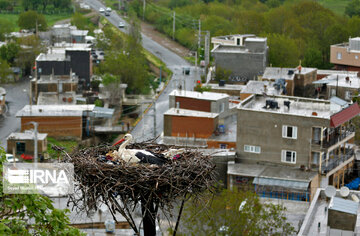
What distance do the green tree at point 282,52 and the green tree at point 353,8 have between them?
27203mm

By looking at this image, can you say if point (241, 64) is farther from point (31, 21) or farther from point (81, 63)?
point (31, 21)

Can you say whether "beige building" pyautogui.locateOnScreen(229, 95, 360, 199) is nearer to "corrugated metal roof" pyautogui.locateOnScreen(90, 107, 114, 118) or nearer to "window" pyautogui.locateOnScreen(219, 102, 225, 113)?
"window" pyautogui.locateOnScreen(219, 102, 225, 113)

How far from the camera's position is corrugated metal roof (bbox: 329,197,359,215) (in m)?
18.5

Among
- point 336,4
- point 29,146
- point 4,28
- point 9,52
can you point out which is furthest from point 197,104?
point 336,4

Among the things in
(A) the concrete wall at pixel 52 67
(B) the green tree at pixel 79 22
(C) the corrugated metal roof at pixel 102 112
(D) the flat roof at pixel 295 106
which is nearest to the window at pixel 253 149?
(D) the flat roof at pixel 295 106

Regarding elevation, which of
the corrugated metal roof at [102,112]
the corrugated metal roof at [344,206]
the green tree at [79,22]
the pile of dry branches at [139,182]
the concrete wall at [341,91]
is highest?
the green tree at [79,22]

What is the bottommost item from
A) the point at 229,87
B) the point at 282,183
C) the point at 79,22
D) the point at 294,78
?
the point at 282,183

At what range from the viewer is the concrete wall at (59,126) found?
44.4 m

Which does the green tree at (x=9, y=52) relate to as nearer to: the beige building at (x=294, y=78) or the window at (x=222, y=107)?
the beige building at (x=294, y=78)

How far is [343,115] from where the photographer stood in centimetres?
3262

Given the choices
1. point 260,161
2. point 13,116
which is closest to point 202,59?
point 13,116

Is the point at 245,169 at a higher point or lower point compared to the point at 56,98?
lower

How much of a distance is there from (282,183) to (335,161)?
3.12 meters

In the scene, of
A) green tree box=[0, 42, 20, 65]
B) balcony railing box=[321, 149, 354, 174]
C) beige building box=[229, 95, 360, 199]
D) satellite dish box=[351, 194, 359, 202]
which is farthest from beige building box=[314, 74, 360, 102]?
green tree box=[0, 42, 20, 65]
